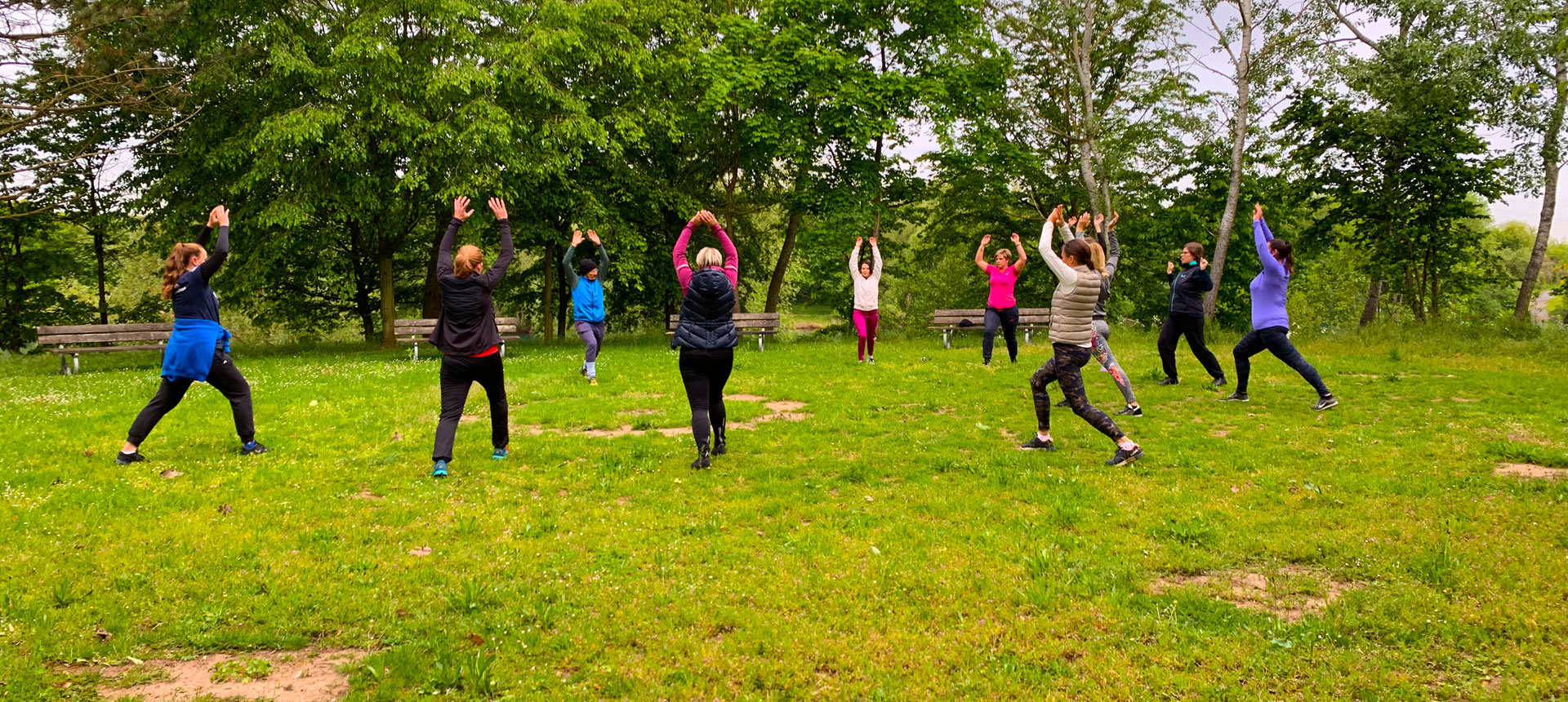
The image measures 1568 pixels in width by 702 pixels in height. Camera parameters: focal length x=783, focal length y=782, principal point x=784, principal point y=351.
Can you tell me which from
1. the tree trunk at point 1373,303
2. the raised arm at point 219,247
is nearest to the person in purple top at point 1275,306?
the raised arm at point 219,247

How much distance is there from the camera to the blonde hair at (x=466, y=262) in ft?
25.0

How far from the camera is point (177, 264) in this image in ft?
26.7

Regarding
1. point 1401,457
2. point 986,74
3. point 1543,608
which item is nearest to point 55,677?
point 1543,608

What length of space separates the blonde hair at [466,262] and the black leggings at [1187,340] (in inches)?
410

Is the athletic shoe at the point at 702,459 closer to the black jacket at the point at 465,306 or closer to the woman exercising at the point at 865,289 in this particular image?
the black jacket at the point at 465,306

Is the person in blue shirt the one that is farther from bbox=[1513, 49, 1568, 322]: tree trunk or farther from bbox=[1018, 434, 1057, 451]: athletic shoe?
bbox=[1513, 49, 1568, 322]: tree trunk

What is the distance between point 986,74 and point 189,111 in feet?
77.6

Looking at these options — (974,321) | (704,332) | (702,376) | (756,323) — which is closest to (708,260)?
(704,332)

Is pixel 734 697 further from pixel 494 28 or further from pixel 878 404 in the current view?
pixel 494 28

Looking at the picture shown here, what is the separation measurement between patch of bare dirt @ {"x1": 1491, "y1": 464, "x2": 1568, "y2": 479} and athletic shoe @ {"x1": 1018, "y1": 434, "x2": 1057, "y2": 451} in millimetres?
3924

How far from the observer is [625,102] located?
26062 millimetres

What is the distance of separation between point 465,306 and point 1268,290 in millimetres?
10238

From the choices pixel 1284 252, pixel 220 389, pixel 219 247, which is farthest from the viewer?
pixel 1284 252

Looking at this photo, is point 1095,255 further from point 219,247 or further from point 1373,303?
point 1373,303
